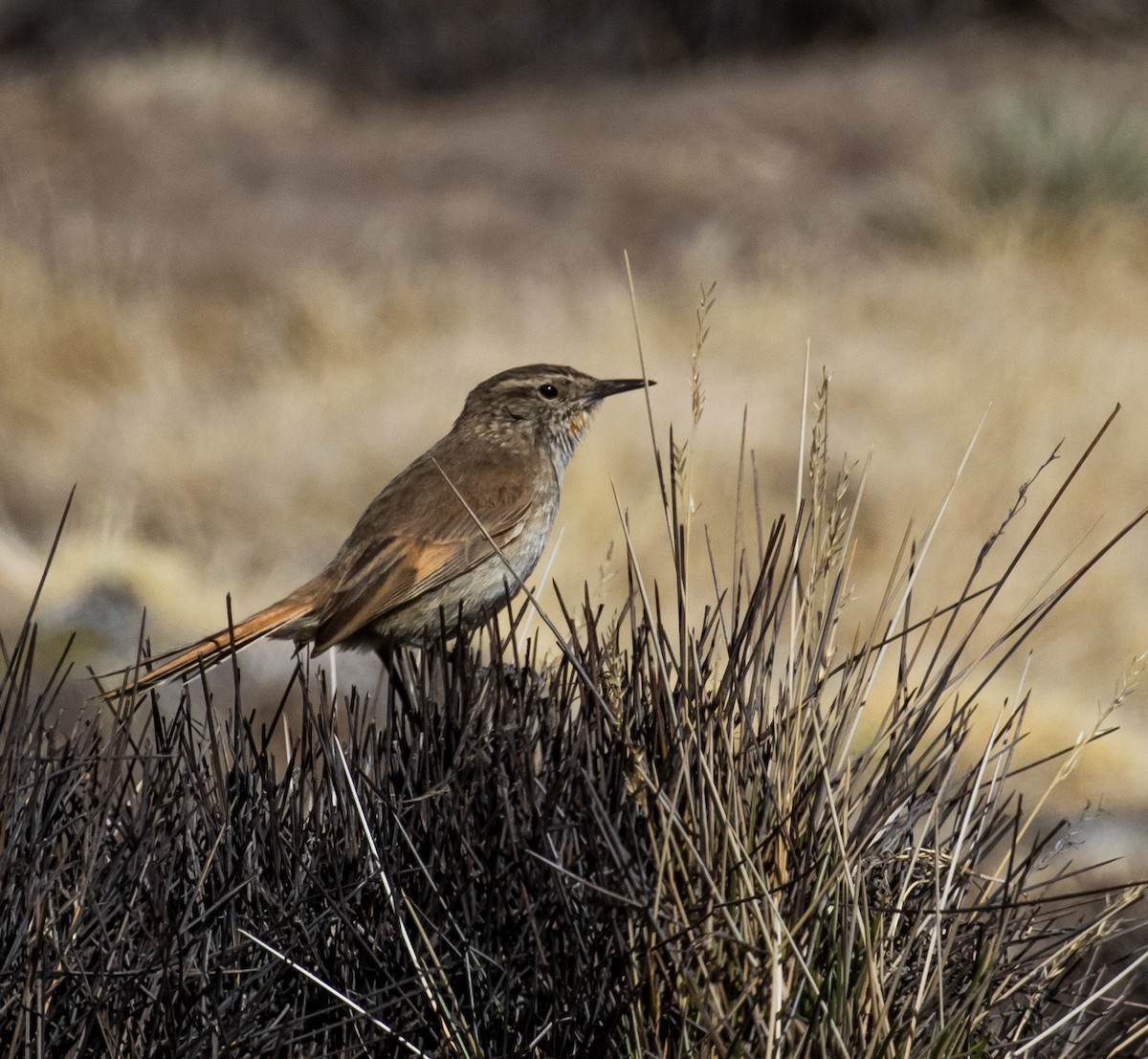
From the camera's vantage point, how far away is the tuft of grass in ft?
60.3

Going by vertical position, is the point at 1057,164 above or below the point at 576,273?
above

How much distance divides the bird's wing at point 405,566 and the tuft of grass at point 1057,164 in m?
15.1

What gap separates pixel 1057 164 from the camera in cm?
1836

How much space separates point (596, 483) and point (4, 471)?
464cm

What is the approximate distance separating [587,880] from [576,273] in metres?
15.5

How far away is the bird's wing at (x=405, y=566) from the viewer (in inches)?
173

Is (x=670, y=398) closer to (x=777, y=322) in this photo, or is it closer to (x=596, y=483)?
(x=596, y=483)

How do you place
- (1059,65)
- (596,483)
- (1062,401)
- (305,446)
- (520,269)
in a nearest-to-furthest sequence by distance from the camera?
(596,483), (305,446), (1062,401), (520,269), (1059,65)

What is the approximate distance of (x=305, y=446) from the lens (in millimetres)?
12641

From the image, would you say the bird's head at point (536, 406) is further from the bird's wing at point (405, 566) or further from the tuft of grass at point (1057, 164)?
the tuft of grass at point (1057, 164)

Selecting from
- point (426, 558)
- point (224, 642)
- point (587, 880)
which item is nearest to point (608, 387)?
point (426, 558)

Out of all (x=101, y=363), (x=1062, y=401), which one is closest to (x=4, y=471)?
(x=101, y=363)

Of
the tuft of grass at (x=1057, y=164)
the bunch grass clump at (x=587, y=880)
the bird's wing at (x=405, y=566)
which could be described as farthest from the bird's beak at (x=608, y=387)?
the tuft of grass at (x=1057, y=164)

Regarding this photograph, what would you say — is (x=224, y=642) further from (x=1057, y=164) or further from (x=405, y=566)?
(x=1057, y=164)
